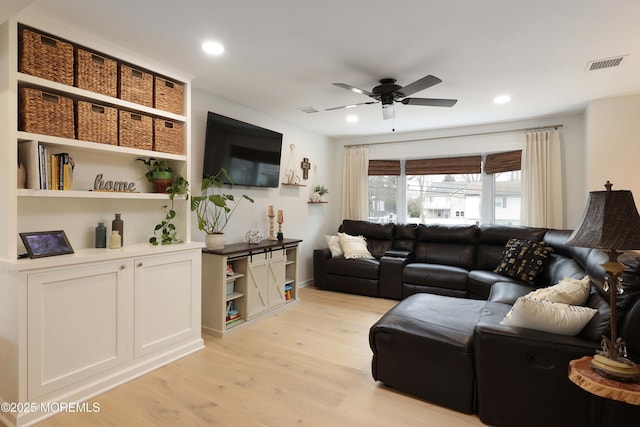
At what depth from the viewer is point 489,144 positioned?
4883 millimetres

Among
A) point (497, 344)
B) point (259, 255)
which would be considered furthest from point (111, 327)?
point (497, 344)

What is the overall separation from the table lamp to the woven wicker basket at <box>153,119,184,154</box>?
2.95m

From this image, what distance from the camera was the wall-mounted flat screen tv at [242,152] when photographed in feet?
11.6

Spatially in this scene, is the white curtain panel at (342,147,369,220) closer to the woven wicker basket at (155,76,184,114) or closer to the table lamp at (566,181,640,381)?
the woven wicker basket at (155,76,184,114)

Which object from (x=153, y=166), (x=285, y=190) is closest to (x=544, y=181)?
(x=285, y=190)

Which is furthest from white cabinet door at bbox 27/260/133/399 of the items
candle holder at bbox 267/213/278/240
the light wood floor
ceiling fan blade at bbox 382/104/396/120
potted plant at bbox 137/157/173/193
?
ceiling fan blade at bbox 382/104/396/120

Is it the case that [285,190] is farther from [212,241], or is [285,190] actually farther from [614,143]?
[614,143]

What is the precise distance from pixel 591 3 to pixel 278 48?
6.61ft

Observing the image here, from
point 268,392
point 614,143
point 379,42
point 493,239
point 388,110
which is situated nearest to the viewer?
point 268,392

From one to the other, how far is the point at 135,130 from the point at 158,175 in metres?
0.41

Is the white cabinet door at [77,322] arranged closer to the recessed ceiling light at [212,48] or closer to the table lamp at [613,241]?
the recessed ceiling light at [212,48]

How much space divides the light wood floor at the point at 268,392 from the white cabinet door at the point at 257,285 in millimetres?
346

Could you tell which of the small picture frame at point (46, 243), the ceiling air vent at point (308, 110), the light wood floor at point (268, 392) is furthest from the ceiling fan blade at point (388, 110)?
the small picture frame at point (46, 243)

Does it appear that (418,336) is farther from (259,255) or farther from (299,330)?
(259,255)
